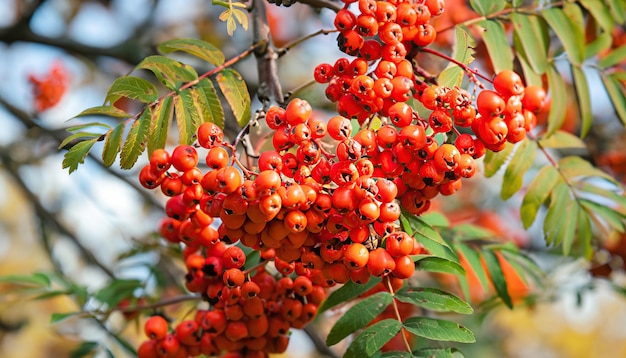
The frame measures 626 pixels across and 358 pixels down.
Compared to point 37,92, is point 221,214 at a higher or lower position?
higher

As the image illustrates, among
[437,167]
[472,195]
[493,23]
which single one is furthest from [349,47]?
[472,195]

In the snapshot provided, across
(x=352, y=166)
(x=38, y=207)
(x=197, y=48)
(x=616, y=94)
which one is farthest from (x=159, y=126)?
(x=38, y=207)

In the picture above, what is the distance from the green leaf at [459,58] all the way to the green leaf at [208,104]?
0.61m

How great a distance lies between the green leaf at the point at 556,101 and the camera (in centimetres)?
225

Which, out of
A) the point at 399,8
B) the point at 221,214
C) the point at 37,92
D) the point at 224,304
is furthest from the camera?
the point at 37,92

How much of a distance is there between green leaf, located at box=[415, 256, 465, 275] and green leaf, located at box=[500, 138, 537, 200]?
60 centimetres

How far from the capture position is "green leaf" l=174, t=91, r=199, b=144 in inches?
67.8

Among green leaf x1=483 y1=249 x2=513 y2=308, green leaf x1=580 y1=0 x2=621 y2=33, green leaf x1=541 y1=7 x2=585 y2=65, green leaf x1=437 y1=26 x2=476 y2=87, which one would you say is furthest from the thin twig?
green leaf x1=580 y1=0 x2=621 y2=33

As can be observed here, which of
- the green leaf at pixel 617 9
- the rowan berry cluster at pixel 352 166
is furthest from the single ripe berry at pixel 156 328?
the green leaf at pixel 617 9

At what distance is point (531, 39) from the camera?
217cm

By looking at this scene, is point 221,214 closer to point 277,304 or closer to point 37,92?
point 277,304

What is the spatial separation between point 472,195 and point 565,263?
2212mm

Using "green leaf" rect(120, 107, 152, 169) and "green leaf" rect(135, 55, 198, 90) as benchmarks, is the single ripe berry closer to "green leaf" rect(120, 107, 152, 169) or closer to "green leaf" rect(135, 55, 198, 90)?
"green leaf" rect(120, 107, 152, 169)

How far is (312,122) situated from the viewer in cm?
148
